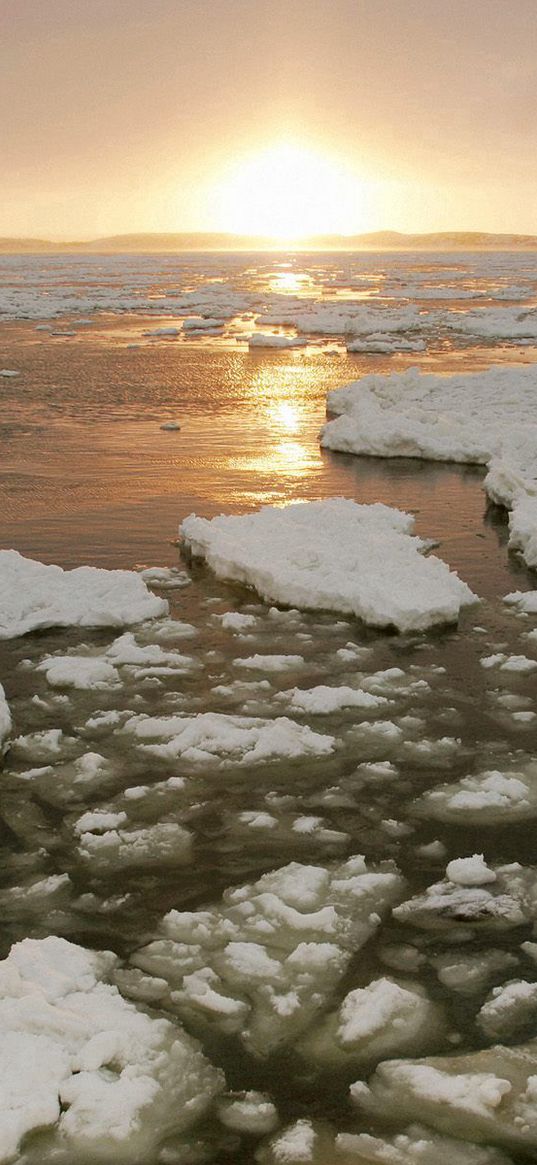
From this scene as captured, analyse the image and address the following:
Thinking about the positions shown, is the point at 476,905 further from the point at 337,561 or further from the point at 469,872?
the point at 337,561

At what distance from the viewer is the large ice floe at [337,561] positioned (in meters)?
8.05

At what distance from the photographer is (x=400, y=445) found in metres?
14.4

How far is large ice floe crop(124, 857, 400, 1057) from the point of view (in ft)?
13.4

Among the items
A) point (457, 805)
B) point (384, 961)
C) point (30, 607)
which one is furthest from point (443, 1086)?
point (30, 607)

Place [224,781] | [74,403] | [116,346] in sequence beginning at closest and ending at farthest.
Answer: [224,781]
[74,403]
[116,346]

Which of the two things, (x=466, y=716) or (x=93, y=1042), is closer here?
(x=93, y=1042)

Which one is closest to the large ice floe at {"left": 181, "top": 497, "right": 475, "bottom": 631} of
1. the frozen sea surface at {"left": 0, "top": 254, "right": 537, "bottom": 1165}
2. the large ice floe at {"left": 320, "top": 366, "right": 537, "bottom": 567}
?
the frozen sea surface at {"left": 0, "top": 254, "right": 537, "bottom": 1165}

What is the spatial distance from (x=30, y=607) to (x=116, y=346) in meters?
19.8

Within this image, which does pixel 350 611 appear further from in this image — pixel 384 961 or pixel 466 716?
pixel 384 961

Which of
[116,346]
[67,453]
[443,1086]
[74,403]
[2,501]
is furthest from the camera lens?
[116,346]

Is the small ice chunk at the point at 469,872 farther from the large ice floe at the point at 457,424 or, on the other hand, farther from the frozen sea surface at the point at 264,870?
the large ice floe at the point at 457,424

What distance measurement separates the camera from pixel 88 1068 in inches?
148

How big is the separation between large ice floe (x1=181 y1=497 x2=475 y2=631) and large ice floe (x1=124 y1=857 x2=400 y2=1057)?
10.7 feet

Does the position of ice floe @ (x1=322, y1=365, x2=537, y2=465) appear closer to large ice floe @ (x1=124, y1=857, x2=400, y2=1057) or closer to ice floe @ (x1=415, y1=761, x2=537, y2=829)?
ice floe @ (x1=415, y1=761, x2=537, y2=829)
